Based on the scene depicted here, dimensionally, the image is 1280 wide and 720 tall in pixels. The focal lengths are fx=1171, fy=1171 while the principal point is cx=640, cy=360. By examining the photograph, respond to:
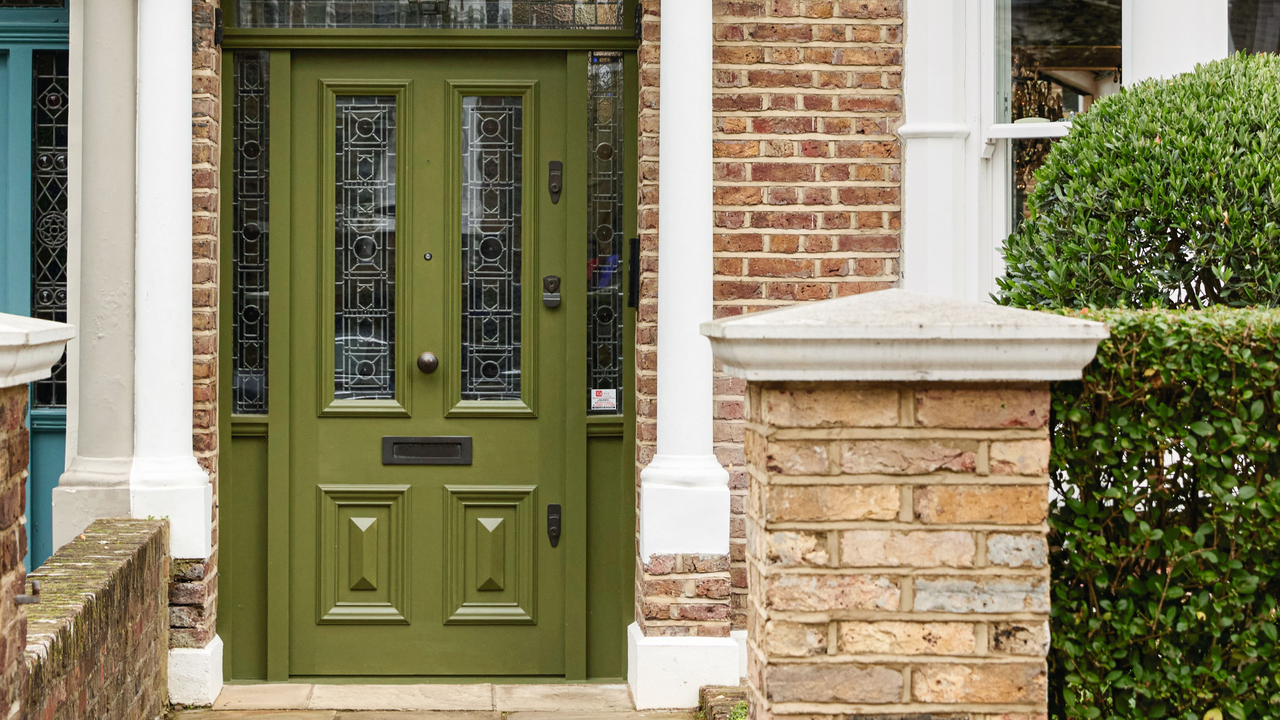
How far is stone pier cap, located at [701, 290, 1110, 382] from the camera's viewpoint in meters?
2.05

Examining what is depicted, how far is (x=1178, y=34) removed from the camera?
407cm

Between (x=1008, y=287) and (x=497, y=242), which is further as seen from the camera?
(x=497, y=242)

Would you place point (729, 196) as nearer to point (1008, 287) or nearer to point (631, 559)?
point (631, 559)

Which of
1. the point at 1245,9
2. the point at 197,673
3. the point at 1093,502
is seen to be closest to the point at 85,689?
the point at 197,673

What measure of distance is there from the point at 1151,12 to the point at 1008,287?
1934 millimetres

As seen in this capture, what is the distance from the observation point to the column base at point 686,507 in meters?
4.20

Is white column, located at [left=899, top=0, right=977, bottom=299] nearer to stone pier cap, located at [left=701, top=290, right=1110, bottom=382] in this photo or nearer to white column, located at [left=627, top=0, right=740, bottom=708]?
white column, located at [left=627, top=0, right=740, bottom=708]

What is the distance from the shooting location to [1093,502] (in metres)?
2.21

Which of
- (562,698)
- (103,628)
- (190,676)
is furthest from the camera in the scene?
(562,698)

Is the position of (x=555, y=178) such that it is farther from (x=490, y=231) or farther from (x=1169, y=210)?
(x=1169, y=210)

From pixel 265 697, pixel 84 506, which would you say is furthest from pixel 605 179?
pixel 265 697

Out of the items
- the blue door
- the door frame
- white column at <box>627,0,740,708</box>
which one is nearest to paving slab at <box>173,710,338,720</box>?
the door frame

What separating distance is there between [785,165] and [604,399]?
1154mm

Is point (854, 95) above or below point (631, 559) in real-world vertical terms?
above
